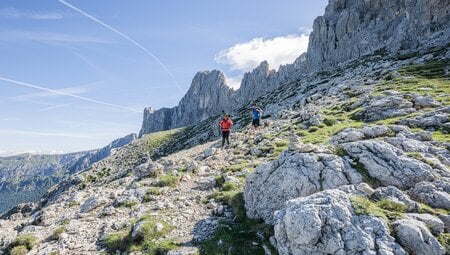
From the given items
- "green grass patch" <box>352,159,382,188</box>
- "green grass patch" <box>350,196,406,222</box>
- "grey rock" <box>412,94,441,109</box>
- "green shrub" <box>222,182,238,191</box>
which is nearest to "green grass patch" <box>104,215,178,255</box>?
"green shrub" <box>222,182,238,191</box>

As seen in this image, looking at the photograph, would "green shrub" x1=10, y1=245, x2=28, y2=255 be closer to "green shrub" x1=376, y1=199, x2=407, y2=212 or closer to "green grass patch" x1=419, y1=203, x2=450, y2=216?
"green shrub" x1=376, y1=199, x2=407, y2=212

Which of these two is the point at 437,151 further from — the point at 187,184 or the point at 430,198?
the point at 187,184

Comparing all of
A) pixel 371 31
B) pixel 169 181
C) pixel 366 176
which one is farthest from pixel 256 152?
pixel 371 31

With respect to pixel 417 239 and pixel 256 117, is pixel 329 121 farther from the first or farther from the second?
pixel 417 239

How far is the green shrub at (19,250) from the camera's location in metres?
16.0

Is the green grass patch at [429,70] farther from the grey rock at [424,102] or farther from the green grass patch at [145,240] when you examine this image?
the green grass patch at [145,240]

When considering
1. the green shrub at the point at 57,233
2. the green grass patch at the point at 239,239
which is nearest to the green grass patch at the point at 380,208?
the green grass patch at the point at 239,239

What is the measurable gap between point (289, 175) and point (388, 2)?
11255cm

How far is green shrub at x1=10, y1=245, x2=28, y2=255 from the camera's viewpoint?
16.0 metres

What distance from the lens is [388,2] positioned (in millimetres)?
106125

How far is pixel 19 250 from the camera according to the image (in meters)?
16.1

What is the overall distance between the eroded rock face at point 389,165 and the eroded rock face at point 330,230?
3732 millimetres

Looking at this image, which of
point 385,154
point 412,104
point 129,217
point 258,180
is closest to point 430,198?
point 385,154

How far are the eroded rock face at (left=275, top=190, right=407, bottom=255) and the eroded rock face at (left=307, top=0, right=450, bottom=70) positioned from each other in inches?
2775
